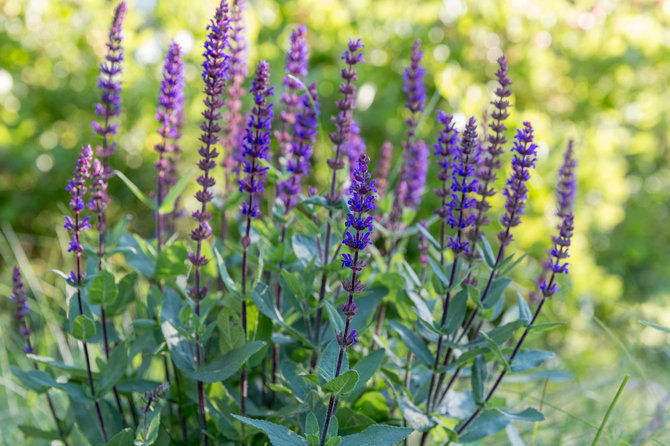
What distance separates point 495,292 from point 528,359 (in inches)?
11.3

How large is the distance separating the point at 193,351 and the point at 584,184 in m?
4.26

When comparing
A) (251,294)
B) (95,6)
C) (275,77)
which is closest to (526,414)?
(251,294)

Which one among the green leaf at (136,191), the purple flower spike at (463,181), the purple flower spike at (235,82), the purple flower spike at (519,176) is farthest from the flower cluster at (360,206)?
the purple flower spike at (235,82)

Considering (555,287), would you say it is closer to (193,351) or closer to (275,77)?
(193,351)

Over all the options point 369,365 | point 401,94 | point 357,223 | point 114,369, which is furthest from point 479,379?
point 401,94

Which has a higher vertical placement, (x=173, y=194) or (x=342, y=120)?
(x=342, y=120)

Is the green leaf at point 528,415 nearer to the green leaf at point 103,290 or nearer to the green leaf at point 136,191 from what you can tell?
the green leaf at point 103,290

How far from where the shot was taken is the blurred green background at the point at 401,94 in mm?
5203

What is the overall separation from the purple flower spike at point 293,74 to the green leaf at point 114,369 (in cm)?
98

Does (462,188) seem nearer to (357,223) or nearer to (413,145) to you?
(357,223)

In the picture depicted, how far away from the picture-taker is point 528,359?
7.31 feet

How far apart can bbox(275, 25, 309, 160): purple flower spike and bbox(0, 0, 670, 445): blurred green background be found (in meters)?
2.34

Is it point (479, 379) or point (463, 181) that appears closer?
point (463, 181)

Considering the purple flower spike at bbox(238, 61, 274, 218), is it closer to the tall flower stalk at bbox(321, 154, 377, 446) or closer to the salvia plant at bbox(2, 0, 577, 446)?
the salvia plant at bbox(2, 0, 577, 446)
